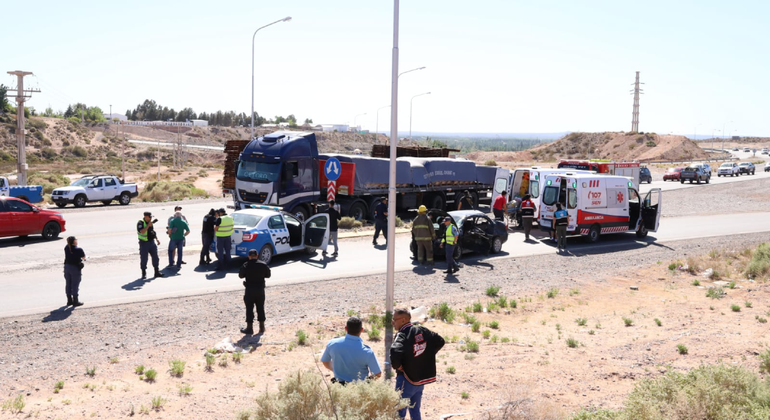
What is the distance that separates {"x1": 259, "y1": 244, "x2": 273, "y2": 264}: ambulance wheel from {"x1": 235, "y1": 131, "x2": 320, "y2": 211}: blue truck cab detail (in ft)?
21.1

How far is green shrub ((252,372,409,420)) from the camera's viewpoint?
18.4 ft

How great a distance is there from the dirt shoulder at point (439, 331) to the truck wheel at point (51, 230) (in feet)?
32.2

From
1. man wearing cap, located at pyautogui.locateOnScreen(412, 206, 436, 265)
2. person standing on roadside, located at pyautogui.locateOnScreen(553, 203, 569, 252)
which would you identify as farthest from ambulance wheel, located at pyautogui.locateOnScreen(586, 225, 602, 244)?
man wearing cap, located at pyautogui.locateOnScreen(412, 206, 436, 265)

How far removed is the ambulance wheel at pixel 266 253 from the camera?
1670cm

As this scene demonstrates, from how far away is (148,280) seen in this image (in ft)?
49.4

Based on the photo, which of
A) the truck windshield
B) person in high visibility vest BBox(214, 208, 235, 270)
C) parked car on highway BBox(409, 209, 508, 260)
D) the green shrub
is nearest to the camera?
the green shrub

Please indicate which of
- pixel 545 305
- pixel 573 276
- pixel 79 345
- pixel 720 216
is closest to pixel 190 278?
pixel 79 345

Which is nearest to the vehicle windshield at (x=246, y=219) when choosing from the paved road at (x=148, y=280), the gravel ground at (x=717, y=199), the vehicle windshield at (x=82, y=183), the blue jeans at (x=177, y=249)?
the paved road at (x=148, y=280)

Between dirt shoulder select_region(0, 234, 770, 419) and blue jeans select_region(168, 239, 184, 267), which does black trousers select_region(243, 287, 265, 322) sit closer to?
dirt shoulder select_region(0, 234, 770, 419)

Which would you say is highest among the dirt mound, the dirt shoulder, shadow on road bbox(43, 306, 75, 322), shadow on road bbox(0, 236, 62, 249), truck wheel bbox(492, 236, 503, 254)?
the dirt mound

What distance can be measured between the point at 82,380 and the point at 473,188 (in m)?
24.9

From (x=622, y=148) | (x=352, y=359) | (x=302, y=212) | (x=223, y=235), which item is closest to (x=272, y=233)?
(x=223, y=235)

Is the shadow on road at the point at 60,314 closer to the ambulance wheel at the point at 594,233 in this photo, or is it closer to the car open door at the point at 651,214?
the ambulance wheel at the point at 594,233

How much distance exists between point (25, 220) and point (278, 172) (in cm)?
824
